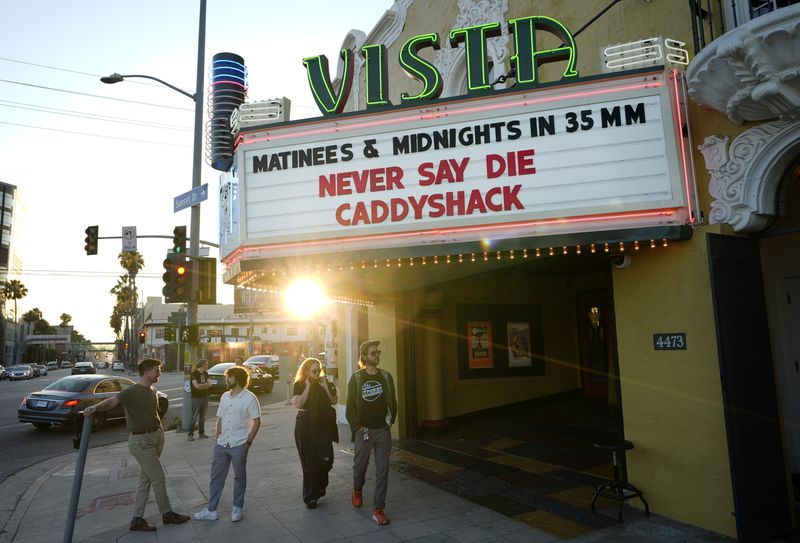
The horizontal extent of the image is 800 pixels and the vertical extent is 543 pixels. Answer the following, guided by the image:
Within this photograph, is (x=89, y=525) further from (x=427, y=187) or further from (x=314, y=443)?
(x=427, y=187)

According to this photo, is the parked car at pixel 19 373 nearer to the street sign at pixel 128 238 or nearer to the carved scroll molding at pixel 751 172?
the street sign at pixel 128 238

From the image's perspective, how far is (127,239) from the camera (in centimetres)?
1673

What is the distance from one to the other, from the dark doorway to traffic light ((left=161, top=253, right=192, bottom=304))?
10.8m

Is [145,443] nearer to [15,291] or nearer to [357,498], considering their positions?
[357,498]

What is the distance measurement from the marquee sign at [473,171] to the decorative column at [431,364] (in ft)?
15.9

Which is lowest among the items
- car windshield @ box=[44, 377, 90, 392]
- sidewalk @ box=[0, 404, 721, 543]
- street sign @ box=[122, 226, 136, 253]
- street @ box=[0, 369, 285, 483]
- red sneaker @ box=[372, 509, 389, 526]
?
street @ box=[0, 369, 285, 483]

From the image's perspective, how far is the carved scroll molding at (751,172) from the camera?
5.58m

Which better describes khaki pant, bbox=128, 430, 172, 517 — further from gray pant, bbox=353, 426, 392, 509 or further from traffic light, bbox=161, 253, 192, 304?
traffic light, bbox=161, 253, 192, 304

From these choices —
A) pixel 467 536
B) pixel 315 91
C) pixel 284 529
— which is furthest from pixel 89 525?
pixel 315 91

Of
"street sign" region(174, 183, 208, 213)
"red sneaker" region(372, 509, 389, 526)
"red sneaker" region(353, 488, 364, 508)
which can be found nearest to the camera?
"red sneaker" region(372, 509, 389, 526)

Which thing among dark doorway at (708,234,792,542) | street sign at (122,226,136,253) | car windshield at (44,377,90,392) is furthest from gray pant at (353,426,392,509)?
street sign at (122,226,136,253)

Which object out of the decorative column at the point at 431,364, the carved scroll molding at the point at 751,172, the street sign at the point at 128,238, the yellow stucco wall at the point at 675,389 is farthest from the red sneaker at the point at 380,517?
the street sign at the point at 128,238

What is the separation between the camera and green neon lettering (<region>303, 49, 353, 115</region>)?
7.63m

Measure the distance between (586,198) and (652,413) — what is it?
2.65 metres
